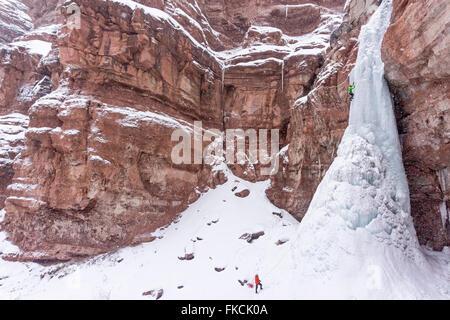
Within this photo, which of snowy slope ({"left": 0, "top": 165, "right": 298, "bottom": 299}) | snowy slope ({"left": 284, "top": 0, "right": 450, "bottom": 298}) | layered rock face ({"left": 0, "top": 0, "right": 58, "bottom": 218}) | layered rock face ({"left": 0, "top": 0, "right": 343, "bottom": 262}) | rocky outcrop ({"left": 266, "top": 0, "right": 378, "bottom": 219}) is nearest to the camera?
snowy slope ({"left": 284, "top": 0, "right": 450, "bottom": 298})

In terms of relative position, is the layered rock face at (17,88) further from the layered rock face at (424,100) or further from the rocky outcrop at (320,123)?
the layered rock face at (424,100)

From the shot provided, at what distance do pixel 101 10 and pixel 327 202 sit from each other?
18.7 m

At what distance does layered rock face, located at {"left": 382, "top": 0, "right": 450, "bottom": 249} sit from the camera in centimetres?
616

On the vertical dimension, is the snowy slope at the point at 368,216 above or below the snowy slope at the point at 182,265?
above

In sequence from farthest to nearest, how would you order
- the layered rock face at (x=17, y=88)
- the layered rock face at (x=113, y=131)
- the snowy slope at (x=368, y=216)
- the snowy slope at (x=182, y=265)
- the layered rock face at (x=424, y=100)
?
the layered rock face at (x=17, y=88), the layered rock face at (x=113, y=131), the snowy slope at (x=182, y=265), the layered rock face at (x=424, y=100), the snowy slope at (x=368, y=216)

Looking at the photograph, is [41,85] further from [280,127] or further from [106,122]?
[280,127]

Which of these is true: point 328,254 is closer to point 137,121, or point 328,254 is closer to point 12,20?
point 137,121

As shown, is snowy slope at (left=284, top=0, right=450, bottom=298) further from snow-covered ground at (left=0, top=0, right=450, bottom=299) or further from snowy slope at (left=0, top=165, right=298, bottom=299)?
snowy slope at (left=0, top=165, right=298, bottom=299)

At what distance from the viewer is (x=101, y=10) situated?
14.0 metres

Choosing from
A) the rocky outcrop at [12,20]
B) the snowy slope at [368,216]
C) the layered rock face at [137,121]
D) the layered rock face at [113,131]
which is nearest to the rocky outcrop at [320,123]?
the layered rock face at [137,121]

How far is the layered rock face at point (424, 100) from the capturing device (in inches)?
243

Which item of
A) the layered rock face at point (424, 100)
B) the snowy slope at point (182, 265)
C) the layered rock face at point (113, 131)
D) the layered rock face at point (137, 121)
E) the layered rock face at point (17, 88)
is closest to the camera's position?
the layered rock face at point (424, 100)

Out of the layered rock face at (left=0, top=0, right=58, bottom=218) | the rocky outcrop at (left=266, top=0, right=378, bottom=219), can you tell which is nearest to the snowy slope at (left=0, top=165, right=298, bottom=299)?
the rocky outcrop at (left=266, top=0, right=378, bottom=219)

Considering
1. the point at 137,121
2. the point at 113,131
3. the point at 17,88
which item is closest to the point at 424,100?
the point at 137,121
